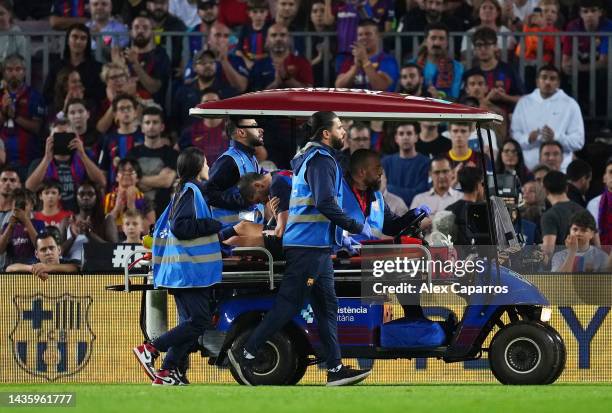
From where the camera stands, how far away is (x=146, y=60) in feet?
68.0

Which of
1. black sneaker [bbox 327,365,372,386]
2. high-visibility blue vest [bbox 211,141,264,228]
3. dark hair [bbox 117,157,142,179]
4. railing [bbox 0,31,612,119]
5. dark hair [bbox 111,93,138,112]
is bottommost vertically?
black sneaker [bbox 327,365,372,386]

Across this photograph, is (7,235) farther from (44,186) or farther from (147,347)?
(147,347)

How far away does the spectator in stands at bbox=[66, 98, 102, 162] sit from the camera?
20.0 m

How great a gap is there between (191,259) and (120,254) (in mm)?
3450

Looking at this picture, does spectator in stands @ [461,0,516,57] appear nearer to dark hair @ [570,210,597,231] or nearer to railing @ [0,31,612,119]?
railing @ [0,31,612,119]

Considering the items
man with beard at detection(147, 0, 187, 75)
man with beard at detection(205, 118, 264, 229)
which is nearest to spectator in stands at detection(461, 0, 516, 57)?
man with beard at detection(147, 0, 187, 75)

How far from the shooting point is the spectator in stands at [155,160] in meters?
19.0

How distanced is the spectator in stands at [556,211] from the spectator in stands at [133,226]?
429 centimetres

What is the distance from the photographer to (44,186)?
61.0 ft

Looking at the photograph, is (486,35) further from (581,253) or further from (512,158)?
(581,253)

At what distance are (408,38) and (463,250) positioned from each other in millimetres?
7597

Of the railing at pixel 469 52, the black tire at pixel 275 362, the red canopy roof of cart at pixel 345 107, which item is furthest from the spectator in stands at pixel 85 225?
the black tire at pixel 275 362

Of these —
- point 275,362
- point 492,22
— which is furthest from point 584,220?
point 492,22

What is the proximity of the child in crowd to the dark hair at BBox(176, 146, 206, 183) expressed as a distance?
4.56 m
